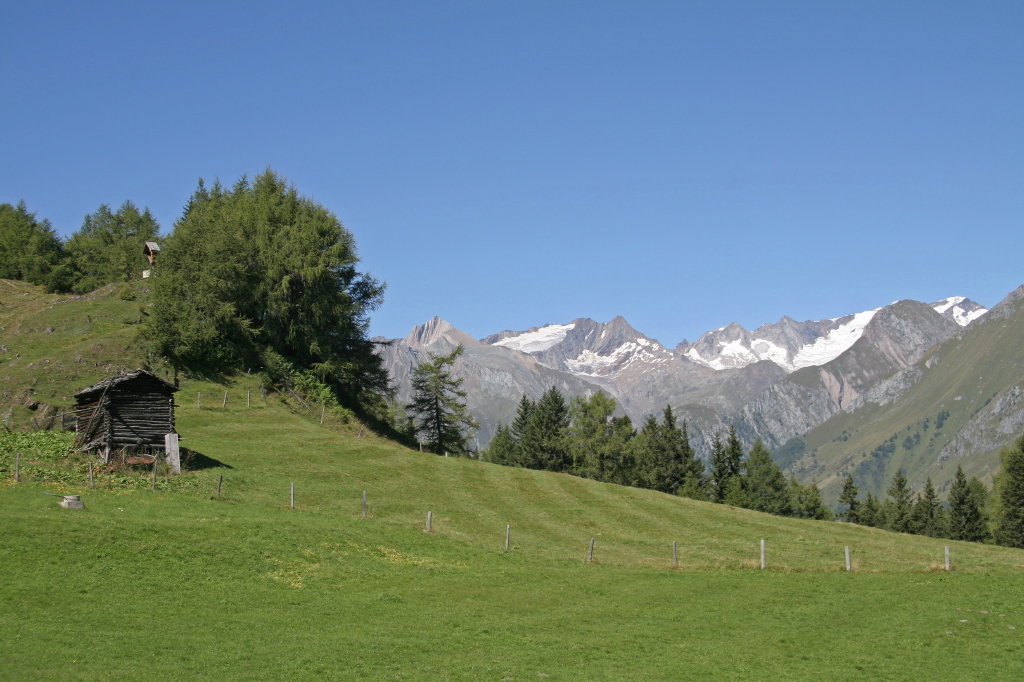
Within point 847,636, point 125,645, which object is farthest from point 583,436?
point 125,645

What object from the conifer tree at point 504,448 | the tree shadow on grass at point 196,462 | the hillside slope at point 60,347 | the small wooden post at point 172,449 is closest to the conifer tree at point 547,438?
the conifer tree at point 504,448

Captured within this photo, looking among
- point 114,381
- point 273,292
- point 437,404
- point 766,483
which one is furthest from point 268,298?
point 766,483

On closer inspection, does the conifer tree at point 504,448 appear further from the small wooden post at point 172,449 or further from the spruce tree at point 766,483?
the small wooden post at point 172,449

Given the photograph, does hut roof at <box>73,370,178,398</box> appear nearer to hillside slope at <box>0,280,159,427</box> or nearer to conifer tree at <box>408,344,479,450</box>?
hillside slope at <box>0,280,159,427</box>

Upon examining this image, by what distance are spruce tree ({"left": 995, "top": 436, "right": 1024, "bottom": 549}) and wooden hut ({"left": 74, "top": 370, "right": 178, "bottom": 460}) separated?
113 metres

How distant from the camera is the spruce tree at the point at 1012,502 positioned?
4530 inches

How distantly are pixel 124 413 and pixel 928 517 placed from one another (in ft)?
426

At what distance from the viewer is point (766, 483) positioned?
5620 inches

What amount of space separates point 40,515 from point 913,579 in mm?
42492

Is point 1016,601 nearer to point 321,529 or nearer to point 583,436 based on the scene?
point 321,529

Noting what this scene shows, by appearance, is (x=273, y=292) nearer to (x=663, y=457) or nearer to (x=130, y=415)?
(x=130, y=415)

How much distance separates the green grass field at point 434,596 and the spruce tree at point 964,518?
7693 cm

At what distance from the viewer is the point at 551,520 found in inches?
2343

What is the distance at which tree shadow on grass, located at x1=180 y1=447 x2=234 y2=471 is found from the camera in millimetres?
55438
